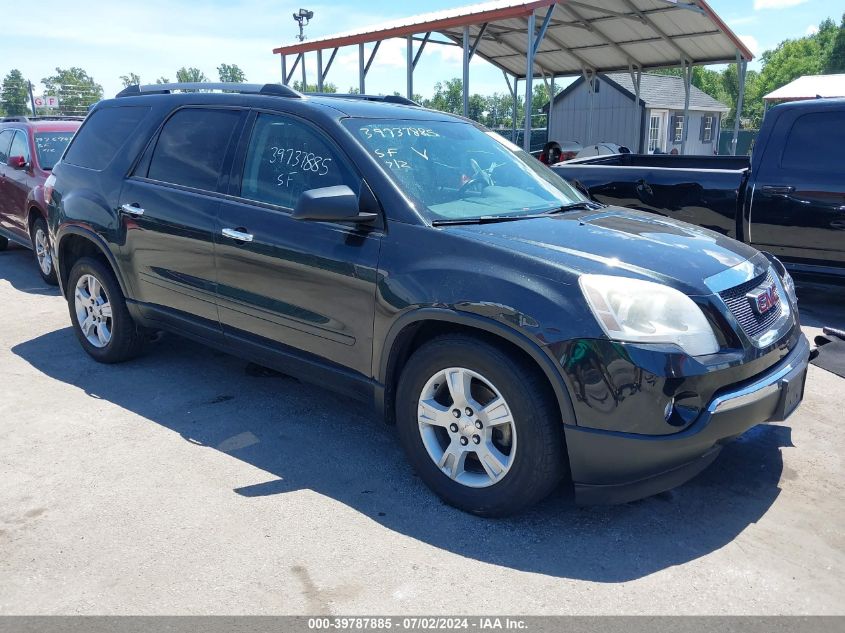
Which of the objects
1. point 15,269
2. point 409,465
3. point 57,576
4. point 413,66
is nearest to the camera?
point 57,576

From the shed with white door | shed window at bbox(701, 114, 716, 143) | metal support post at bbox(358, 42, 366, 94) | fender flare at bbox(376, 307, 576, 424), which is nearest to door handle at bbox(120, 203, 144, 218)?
fender flare at bbox(376, 307, 576, 424)

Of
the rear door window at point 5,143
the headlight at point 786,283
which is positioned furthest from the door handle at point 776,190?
the rear door window at point 5,143

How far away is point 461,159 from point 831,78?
2960cm

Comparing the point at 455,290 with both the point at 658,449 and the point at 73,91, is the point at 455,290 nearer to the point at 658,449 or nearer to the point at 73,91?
the point at 658,449

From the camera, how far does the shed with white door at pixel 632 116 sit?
28609mm

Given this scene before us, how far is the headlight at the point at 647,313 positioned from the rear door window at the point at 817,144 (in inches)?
167

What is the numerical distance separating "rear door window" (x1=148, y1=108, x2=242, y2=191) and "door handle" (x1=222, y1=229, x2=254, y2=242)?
1.16 feet

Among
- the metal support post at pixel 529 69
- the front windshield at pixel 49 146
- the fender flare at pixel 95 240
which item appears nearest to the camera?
the fender flare at pixel 95 240

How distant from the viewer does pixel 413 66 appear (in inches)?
658

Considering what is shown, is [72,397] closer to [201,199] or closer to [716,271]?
[201,199]

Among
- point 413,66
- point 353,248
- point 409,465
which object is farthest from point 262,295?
point 413,66

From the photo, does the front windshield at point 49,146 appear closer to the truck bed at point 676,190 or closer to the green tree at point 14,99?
the truck bed at point 676,190

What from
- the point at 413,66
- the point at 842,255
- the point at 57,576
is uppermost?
the point at 413,66

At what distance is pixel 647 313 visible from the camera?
2756 millimetres
